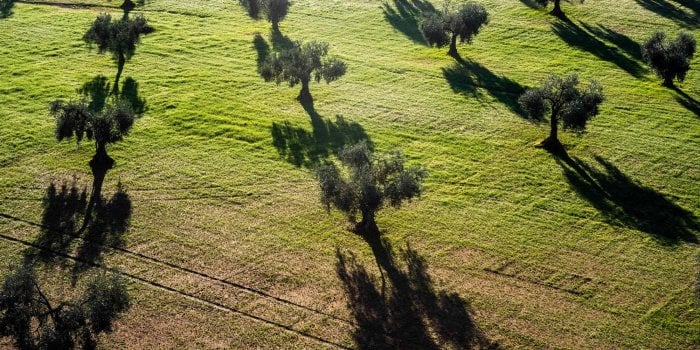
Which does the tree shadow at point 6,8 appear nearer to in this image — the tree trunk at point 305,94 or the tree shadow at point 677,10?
the tree trunk at point 305,94

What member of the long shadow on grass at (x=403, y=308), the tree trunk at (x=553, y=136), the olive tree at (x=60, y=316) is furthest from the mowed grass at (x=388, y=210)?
the olive tree at (x=60, y=316)

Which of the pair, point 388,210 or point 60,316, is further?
point 388,210

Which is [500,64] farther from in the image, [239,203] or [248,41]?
[239,203]

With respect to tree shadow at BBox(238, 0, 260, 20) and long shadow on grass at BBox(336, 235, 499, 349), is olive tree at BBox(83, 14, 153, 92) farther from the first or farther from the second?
long shadow on grass at BBox(336, 235, 499, 349)

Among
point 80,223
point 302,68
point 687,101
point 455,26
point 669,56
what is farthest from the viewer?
point 455,26

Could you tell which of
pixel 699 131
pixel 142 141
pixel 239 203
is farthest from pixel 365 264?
pixel 699 131

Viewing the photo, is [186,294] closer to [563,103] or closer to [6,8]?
[563,103]

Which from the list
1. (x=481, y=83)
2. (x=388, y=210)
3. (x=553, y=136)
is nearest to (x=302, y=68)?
(x=481, y=83)
